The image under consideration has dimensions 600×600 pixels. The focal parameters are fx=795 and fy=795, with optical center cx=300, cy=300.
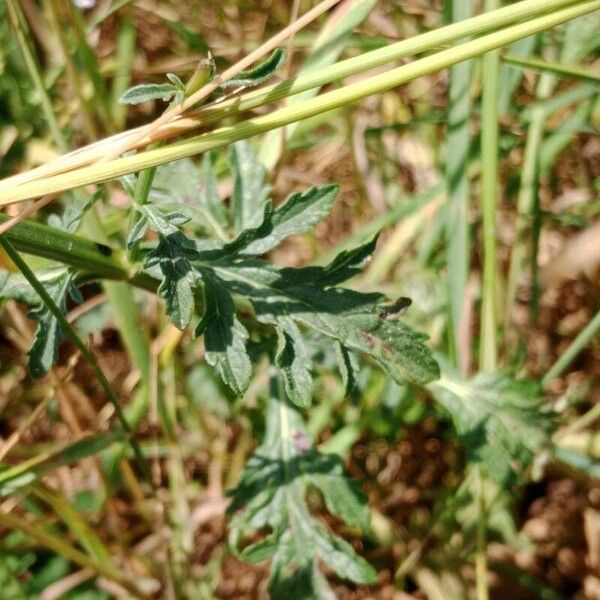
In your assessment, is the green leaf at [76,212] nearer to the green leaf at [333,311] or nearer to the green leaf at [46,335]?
the green leaf at [46,335]

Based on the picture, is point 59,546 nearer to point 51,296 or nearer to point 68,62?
point 51,296

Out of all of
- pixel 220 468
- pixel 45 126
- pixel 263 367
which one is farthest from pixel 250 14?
pixel 220 468

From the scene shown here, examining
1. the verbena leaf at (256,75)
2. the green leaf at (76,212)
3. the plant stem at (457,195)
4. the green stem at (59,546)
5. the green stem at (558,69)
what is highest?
the verbena leaf at (256,75)

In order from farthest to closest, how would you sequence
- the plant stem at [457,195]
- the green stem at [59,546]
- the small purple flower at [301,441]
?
the plant stem at [457,195] < the small purple flower at [301,441] < the green stem at [59,546]

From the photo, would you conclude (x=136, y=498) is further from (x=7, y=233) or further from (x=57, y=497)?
(x=7, y=233)

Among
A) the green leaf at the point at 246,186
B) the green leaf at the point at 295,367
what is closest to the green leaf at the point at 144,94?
the green leaf at the point at 295,367

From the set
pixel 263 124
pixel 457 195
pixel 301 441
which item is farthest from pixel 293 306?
pixel 457 195

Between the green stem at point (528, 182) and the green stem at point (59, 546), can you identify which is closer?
the green stem at point (59, 546)
